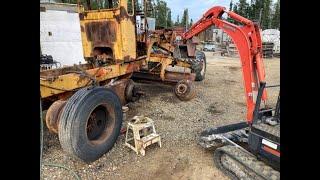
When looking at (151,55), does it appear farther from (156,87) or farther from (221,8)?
(221,8)

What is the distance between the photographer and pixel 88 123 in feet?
15.3

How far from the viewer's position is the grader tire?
789 cm

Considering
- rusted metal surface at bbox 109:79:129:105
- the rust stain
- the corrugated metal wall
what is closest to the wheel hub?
rusted metal surface at bbox 109:79:129:105

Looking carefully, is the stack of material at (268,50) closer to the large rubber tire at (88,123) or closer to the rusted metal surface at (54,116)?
the large rubber tire at (88,123)

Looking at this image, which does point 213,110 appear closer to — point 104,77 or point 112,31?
point 104,77

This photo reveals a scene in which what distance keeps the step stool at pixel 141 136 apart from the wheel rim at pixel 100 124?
13.1 inches

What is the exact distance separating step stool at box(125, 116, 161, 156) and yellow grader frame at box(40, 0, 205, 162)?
0.28 meters

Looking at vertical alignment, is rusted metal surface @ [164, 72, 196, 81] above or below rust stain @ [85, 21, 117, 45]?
below

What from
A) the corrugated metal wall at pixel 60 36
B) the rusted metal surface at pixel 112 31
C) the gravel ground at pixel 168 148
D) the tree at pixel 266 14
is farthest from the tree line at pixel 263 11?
the rusted metal surface at pixel 112 31

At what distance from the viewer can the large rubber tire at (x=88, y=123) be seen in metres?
4.09

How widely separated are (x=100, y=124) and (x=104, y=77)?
1.48 m

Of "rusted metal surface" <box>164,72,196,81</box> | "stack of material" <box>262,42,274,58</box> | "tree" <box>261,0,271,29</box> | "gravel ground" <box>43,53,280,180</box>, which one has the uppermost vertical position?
"tree" <box>261,0,271,29</box>

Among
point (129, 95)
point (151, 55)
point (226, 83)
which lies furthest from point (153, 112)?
point (226, 83)

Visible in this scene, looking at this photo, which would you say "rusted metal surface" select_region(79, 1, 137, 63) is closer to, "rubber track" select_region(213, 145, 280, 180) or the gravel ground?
the gravel ground
